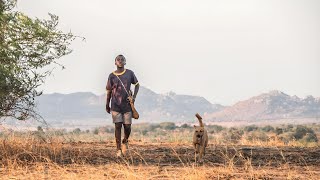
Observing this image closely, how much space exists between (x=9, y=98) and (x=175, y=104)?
172 meters

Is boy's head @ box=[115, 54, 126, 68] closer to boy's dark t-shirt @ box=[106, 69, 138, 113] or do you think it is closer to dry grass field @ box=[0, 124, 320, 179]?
boy's dark t-shirt @ box=[106, 69, 138, 113]

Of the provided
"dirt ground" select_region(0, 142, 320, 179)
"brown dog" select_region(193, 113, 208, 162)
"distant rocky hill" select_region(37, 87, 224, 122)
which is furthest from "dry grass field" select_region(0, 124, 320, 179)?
"distant rocky hill" select_region(37, 87, 224, 122)

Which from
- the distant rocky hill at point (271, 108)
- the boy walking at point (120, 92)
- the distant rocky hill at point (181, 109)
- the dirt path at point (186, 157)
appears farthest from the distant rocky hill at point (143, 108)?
the boy walking at point (120, 92)

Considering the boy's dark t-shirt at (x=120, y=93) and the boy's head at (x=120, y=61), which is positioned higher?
the boy's head at (x=120, y=61)

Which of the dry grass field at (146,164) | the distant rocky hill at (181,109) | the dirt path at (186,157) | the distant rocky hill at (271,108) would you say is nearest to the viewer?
the dry grass field at (146,164)

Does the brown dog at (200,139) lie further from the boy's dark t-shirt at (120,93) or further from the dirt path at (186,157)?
the boy's dark t-shirt at (120,93)

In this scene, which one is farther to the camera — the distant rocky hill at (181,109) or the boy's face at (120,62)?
the distant rocky hill at (181,109)

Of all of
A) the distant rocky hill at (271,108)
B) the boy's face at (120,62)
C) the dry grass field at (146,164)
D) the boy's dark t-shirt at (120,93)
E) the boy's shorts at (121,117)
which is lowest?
the dry grass field at (146,164)

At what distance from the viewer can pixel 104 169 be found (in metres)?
11.3

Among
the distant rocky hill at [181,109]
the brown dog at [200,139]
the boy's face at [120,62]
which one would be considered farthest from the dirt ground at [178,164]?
the distant rocky hill at [181,109]

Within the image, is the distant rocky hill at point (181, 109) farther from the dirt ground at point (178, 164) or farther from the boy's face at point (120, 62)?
the boy's face at point (120, 62)

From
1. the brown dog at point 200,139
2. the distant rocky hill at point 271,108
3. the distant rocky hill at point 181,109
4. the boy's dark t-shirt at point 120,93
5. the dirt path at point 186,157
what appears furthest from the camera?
the distant rocky hill at point 181,109

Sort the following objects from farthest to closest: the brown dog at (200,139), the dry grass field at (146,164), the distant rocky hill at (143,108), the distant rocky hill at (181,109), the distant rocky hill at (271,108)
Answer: the distant rocky hill at (143,108)
the distant rocky hill at (181,109)
the distant rocky hill at (271,108)
the brown dog at (200,139)
the dry grass field at (146,164)

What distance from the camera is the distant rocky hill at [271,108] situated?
146625 millimetres
